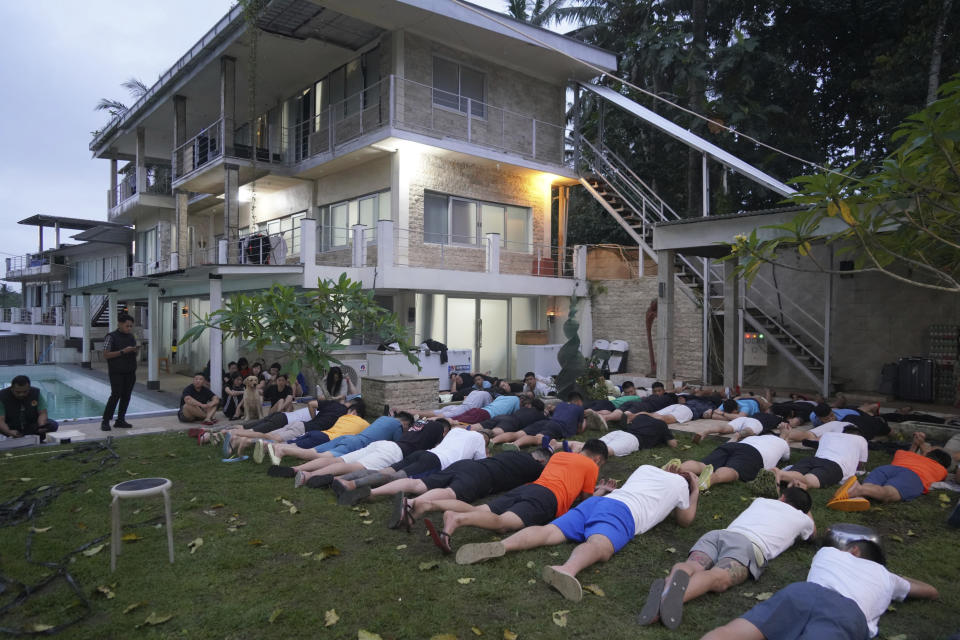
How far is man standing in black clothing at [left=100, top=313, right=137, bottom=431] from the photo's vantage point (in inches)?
358

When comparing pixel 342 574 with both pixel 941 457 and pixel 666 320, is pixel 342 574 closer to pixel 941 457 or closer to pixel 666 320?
pixel 941 457

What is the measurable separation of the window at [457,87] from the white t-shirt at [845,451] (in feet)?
40.4

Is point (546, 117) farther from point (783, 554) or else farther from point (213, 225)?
point (783, 554)

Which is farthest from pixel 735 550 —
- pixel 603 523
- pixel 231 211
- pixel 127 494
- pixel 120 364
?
pixel 231 211

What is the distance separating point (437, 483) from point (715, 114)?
58.1 feet

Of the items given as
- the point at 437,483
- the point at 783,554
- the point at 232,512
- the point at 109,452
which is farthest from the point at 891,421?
the point at 109,452

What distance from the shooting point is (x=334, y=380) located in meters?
11.3

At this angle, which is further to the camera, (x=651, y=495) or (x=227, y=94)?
(x=227, y=94)

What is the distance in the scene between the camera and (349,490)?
18.0 ft

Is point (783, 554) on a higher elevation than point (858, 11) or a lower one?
lower

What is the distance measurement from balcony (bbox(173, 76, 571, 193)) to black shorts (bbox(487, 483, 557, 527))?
11.2 meters

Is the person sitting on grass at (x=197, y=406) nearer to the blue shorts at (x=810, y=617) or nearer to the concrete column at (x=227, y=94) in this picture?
the concrete column at (x=227, y=94)

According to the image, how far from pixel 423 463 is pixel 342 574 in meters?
2.08

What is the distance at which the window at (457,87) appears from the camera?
16.1 metres
